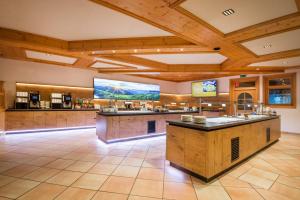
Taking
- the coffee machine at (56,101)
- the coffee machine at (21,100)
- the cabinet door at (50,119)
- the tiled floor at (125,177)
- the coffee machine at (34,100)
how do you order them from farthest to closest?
1. the coffee machine at (56,101)
2. the cabinet door at (50,119)
3. the coffee machine at (34,100)
4. the coffee machine at (21,100)
5. the tiled floor at (125,177)

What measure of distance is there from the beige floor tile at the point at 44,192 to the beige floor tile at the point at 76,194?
0.10m

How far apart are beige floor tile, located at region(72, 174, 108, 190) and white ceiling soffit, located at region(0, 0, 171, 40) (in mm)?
3066

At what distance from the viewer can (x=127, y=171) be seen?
312cm

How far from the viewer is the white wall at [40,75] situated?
652cm

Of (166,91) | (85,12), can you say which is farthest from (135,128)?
(166,91)

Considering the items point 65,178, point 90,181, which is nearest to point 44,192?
point 65,178

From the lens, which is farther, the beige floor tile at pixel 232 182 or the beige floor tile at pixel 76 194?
the beige floor tile at pixel 232 182

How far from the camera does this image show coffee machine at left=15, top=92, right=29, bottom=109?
21.1ft

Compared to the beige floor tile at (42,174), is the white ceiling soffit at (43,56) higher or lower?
higher

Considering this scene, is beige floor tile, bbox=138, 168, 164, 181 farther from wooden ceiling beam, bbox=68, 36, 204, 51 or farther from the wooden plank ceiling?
wooden ceiling beam, bbox=68, 36, 204, 51

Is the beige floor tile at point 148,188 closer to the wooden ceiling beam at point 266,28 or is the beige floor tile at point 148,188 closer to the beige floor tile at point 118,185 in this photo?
the beige floor tile at point 118,185

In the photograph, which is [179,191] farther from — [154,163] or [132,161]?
[132,161]

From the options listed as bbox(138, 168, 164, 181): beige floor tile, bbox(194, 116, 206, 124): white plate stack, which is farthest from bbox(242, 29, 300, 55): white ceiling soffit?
bbox(138, 168, 164, 181): beige floor tile

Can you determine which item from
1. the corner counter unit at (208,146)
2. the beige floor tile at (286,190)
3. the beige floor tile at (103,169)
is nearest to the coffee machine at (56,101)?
the beige floor tile at (103,169)
